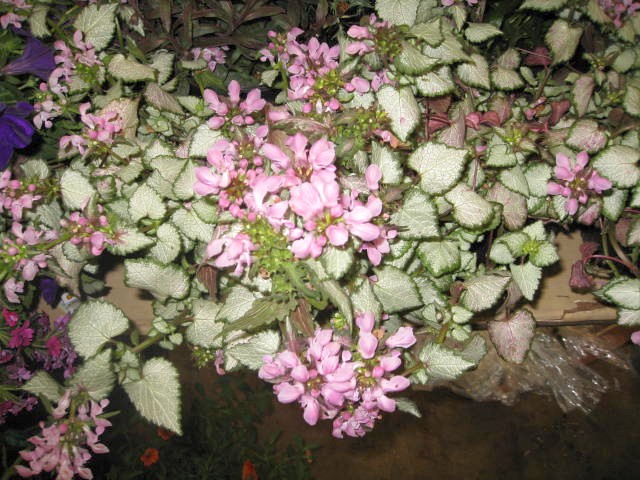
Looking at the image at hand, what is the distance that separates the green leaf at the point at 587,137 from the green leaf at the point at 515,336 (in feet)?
1.16

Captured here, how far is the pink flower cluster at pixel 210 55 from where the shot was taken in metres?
1.03

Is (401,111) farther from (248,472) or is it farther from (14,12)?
(248,472)

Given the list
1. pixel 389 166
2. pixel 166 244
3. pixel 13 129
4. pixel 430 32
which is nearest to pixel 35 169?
pixel 13 129

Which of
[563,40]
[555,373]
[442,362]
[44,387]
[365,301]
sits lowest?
[555,373]

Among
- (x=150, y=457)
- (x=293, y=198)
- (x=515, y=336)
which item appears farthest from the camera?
(x=150, y=457)

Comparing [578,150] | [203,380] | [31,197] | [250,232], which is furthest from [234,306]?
[203,380]

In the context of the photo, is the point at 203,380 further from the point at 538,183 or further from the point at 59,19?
the point at 538,183

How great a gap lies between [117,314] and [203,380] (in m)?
1.26

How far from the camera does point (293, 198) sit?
0.51m

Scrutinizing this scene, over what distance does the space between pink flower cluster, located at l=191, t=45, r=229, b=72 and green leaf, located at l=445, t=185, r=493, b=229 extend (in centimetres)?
67

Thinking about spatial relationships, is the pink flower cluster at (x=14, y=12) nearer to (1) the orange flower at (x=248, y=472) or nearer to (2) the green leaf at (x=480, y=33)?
(2) the green leaf at (x=480, y=33)

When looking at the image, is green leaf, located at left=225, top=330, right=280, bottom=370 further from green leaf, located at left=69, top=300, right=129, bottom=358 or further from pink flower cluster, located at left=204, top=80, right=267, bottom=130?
pink flower cluster, located at left=204, top=80, right=267, bottom=130

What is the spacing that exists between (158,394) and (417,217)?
1.80ft

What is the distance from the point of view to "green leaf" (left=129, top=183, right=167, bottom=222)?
0.75m
